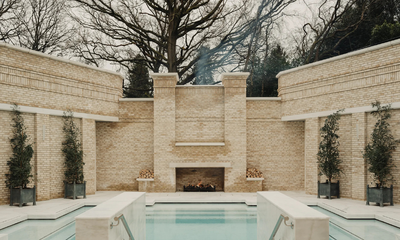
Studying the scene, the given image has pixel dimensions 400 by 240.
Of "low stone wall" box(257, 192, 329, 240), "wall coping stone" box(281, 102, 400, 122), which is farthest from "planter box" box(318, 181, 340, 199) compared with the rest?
"low stone wall" box(257, 192, 329, 240)

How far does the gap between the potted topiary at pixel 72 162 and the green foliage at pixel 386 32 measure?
16931mm

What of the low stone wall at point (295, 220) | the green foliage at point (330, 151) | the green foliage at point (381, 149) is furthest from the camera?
the green foliage at point (330, 151)

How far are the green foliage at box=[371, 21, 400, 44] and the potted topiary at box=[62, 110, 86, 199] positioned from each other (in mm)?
16931

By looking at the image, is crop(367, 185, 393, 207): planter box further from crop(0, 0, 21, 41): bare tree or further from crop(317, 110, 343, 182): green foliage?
crop(0, 0, 21, 41): bare tree

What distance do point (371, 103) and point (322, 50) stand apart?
12643 mm

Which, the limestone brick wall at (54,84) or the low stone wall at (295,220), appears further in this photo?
the limestone brick wall at (54,84)

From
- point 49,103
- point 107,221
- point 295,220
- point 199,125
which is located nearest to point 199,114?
point 199,125

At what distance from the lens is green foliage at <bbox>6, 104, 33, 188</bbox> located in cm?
919

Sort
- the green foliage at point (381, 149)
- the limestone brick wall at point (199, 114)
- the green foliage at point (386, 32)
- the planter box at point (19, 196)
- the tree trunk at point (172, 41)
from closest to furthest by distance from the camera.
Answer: the green foliage at point (381, 149) → the planter box at point (19, 196) → the limestone brick wall at point (199, 114) → the green foliage at point (386, 32) → the tree trunk at point (172, 41)

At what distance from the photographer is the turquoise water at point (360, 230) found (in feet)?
21.9

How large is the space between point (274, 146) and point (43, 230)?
9845 mm

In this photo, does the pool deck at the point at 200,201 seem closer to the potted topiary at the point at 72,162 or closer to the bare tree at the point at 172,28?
the potted topiary at the point at 72,162

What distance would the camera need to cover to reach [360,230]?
7.13 meters

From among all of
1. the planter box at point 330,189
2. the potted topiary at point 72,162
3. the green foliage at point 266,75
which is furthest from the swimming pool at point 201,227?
the green foliage at point 266,75
